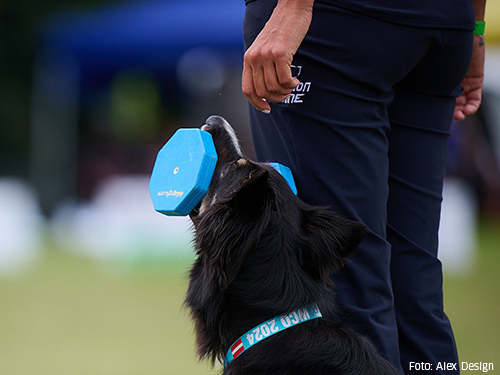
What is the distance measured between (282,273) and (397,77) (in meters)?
0.71

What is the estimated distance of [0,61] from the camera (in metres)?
14.6

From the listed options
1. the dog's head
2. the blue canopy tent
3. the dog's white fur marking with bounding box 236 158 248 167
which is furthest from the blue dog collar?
the blue canopy tent

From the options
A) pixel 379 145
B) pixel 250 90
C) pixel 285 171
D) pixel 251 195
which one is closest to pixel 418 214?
pixel 379 145

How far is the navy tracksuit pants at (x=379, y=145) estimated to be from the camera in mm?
1753

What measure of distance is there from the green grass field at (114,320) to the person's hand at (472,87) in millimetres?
1560

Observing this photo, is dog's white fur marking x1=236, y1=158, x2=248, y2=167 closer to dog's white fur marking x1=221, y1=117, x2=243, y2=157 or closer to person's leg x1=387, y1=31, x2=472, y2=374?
dog's white fur marking x1=221, y1=117, x2=243, y2=157

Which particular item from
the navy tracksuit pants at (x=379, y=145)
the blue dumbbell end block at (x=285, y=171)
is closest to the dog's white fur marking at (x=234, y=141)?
the navy tracksuit pants at (x=379, y=145)

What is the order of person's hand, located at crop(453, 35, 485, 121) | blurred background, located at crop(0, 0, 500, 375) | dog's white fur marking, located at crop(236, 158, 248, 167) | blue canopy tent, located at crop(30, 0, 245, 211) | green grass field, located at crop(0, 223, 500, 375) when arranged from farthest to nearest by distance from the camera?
blue canopy tent, located at crop(30, 0, 245, 211), blurred background, located at crop(0, 0, 500, 375), green grass field, located at crop(0, 223, 500, 375), person's hand, located at crop(453, 35, 485, 121), dog's white fur marking, located at crop(236, 158, 248, 167)

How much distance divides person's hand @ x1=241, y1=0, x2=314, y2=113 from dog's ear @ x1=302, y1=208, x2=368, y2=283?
1.43ft

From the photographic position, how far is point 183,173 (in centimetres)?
200

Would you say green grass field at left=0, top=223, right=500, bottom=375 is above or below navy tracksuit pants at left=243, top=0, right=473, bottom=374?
below

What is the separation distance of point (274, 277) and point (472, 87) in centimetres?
140

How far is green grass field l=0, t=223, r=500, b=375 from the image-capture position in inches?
141

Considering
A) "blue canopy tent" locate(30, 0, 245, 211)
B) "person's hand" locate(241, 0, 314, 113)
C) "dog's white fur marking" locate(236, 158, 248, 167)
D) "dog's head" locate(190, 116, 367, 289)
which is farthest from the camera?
"blue canopy tent" locate(30, 0, 245, 211)
